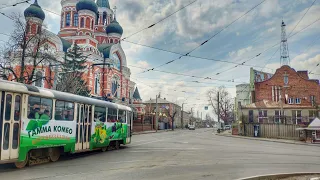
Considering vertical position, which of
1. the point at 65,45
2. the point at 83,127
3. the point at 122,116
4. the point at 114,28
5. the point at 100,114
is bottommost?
the point at 83,127

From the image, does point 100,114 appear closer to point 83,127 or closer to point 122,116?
point 83,127

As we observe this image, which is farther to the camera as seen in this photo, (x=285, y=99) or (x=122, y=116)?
(x=285, y=99)

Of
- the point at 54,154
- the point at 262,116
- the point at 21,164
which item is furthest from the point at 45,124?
the point at 262,116

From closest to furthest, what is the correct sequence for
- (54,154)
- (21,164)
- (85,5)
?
(21,164) < (54,154) < (85,5)

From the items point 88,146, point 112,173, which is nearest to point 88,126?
point 88,146

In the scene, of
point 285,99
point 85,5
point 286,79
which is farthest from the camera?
point 85,5

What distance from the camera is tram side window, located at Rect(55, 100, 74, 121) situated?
1239cm

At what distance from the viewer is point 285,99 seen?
159ft

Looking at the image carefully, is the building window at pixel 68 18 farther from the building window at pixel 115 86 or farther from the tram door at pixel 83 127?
the tram door at pixel 83 127

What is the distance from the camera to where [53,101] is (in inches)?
478

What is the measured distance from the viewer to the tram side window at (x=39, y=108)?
10839 mm

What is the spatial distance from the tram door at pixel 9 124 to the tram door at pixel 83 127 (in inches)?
154

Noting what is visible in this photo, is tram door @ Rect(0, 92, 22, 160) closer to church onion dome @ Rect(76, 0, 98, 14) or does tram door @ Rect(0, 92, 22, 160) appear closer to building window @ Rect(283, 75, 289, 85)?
church onion dome @ Rect(76, 0, 98, 14)

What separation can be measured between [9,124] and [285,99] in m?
47.4
